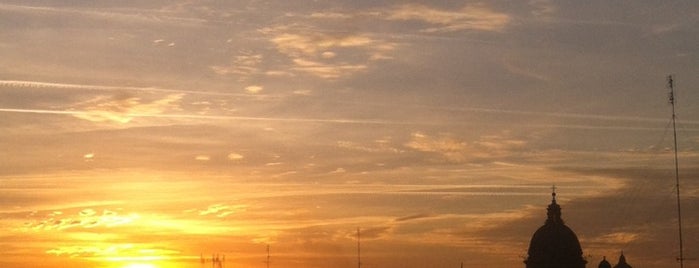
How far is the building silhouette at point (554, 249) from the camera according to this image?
178500 mm

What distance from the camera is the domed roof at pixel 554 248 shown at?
586 feet

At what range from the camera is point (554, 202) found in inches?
7451

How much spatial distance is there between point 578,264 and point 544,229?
6696mm

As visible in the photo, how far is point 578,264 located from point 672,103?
7461 cm

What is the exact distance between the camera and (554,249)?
17938cm

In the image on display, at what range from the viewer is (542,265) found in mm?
178125

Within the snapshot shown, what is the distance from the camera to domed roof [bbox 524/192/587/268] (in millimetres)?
178625

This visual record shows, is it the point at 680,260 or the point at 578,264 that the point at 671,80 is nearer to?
the point at 680,260

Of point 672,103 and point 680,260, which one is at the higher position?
point 672,103

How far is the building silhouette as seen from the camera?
178 metres

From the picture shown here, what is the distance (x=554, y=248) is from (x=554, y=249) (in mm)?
174

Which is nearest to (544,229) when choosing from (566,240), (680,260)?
(566,240)

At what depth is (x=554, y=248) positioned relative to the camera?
17950cm

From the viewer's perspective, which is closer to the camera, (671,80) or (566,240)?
(671,80)
